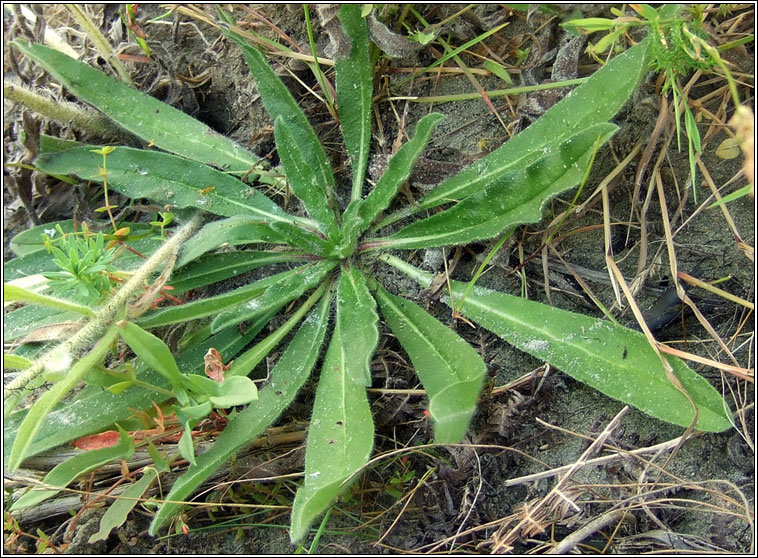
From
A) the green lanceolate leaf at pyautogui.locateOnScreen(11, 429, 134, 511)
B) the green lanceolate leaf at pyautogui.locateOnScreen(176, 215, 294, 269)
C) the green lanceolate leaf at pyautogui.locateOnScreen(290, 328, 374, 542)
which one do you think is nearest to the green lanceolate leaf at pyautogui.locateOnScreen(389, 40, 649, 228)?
the green lanceolate leaf at pyautogui.locateOnScreen(176, 215, 294, 269)

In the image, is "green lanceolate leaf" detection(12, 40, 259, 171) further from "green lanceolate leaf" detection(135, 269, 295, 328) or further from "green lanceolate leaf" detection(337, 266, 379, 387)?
"green lanceolate leaf" detection(337, 266, 379, 387)

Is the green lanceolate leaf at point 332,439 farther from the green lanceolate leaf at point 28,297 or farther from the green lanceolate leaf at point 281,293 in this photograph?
the green lanceolate leaf at point 28,297

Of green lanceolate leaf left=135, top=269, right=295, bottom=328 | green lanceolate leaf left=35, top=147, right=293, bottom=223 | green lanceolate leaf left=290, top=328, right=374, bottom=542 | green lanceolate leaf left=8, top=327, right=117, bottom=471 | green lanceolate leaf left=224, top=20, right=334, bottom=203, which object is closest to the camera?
green lanceolate leaf left=290, top=328, right=374, bottom=542

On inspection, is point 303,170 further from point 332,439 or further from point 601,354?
point 601,354

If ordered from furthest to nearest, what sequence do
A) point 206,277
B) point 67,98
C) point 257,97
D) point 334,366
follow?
point 67,98 → point 257,97 → point 206,277 → point 334,366

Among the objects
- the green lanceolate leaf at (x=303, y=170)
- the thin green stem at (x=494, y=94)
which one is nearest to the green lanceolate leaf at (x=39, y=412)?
the green lanceolate leaf at (x=303, y=170)

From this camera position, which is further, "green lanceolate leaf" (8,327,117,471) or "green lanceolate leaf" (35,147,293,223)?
"green lanceolate leaf" (35,147,293,223)

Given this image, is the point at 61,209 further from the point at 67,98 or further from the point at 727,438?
the point at 727,438

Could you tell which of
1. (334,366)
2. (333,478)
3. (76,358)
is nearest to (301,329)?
(334,366)
